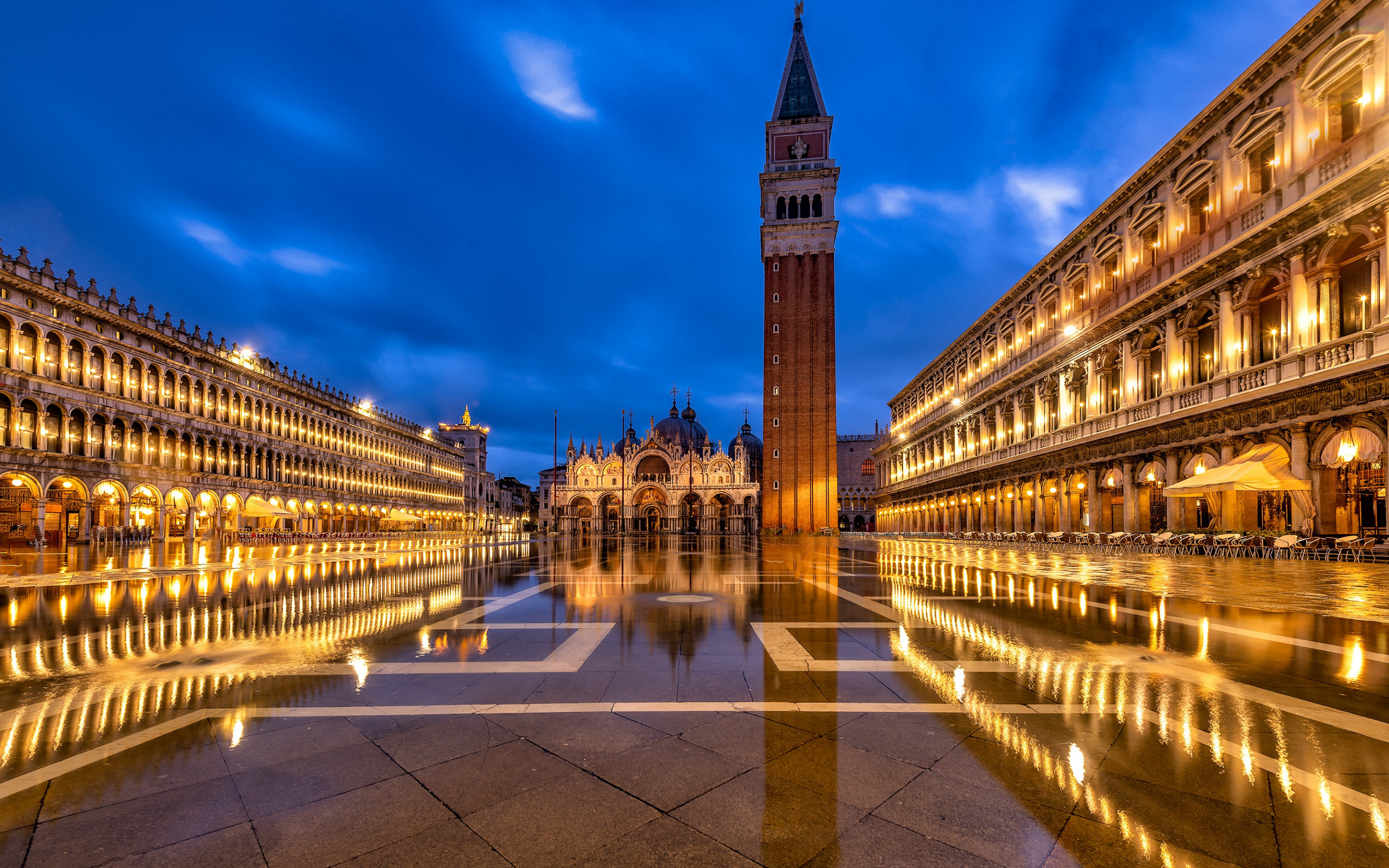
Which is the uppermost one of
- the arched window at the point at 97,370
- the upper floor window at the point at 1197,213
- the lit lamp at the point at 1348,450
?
the upper floor window at the point at 1197,213

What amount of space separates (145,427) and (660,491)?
59634mm

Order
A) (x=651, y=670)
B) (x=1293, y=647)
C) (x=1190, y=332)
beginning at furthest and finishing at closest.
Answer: (x=1190, y=332) < (x=1293, y=647) < (x=651, y=670)

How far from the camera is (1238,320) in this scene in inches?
798

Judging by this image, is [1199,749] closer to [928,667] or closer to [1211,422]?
[928,667]

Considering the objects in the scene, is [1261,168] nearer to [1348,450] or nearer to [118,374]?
[1348,450]

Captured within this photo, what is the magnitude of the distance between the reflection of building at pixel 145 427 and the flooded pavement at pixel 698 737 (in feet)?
115

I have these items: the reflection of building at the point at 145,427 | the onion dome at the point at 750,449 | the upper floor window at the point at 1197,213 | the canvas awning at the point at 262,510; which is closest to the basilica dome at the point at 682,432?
the onion dome at the point at 750,449

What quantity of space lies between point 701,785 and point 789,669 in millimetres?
2576

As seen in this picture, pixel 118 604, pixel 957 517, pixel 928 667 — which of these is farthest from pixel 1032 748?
pixel 957 517

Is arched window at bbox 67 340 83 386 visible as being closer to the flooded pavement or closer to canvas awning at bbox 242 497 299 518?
canvas awning at bbox 242 497 299 518

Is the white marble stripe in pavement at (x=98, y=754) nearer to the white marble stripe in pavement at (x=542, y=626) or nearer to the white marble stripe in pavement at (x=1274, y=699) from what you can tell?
the white marble stripe in pavement at (x=542, y=626)

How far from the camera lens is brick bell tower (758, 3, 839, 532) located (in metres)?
62.4

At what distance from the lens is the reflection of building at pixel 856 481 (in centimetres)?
9962

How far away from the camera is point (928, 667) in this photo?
5.69 m
